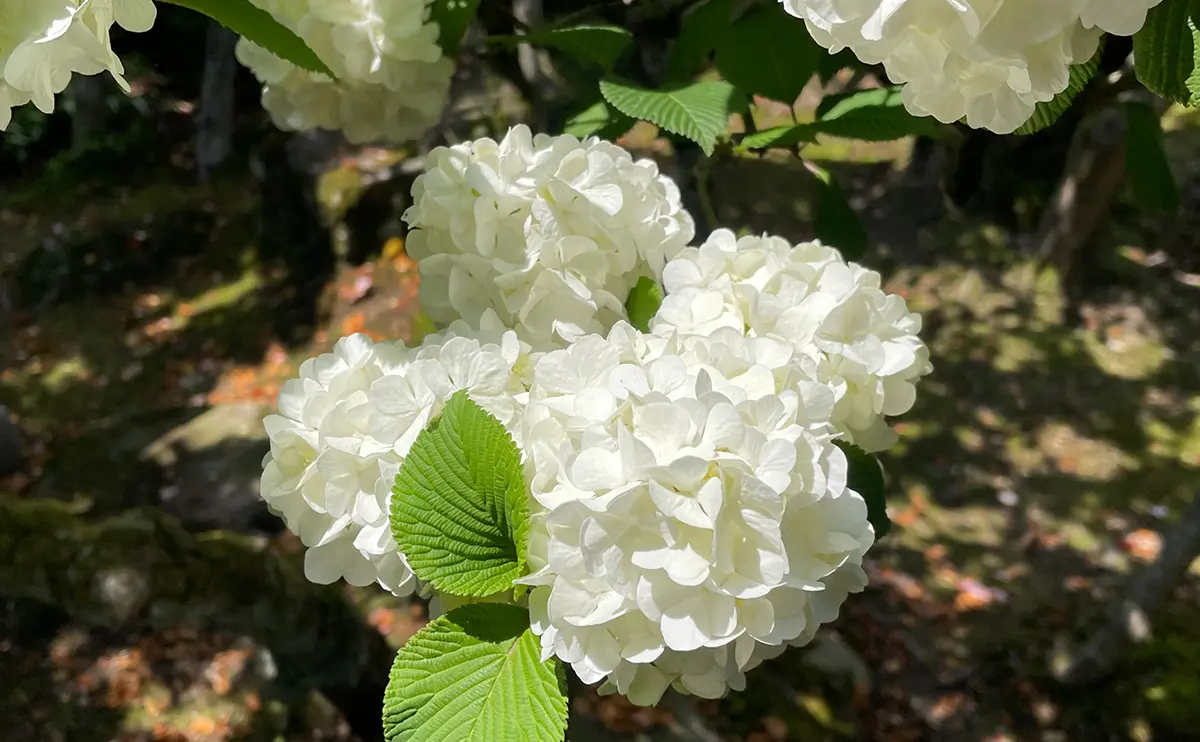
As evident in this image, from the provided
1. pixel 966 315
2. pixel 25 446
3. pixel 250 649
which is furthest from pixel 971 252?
pixel 25 446

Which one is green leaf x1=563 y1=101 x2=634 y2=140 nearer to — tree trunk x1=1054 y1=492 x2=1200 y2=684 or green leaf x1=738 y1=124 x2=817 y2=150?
green leaf x1=738 y1=124 x2=817 y2=150

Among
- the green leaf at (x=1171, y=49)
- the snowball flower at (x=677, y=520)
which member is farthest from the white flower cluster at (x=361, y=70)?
the green leaf at (x=1171, y=49)

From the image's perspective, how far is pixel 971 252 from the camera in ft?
17.5

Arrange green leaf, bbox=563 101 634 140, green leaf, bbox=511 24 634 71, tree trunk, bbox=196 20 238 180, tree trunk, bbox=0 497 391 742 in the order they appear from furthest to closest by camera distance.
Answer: tree trunk, bbox=196 20 238 180 < tree trunk, bbox=0 497 391 742 < green leaf, bbox=563 101 634 140 < green leaf, bbox=511 24 634 71

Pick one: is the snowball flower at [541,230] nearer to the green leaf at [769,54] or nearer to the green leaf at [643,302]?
the green leaf at [643,302]

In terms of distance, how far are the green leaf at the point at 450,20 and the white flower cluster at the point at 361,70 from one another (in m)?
0.03

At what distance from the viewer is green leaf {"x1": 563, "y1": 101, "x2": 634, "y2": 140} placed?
55.6 inches

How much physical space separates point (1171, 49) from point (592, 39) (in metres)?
0.87

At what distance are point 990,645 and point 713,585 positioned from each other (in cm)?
306

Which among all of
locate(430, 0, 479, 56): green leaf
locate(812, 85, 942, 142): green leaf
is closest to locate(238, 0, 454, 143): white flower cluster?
locate(430, 0, 479, 56): green leaf

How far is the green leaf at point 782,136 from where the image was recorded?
1.30 metres

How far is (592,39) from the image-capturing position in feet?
4.43

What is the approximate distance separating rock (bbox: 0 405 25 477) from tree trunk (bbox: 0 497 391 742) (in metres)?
3.13

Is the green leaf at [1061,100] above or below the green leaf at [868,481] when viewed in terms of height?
above
